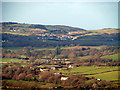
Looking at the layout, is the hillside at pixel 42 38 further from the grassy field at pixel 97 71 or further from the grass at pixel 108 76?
the grass at pixel 108 76

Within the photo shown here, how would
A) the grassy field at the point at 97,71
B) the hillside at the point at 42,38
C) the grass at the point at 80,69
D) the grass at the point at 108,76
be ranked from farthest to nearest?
the hillside at the point at 42,38 → the grass at the point at 80,69 → the grassy field at the point at 97,71 → the grass at the point at 108,76

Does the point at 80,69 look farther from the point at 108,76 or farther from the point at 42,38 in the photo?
the point at 42,38


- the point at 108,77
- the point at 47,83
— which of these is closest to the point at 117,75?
the point at 108,77

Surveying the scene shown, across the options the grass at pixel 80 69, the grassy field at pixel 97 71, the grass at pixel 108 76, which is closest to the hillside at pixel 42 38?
the grass at pixel 80 69

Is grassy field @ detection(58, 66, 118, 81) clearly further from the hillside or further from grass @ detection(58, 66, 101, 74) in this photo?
the hillside

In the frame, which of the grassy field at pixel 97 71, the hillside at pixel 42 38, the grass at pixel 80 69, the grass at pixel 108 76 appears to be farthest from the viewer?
the hillside at pixel 42 38

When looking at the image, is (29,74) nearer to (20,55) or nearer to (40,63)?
(40,63)

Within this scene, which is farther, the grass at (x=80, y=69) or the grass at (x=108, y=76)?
the grass at (x=80, y=69)

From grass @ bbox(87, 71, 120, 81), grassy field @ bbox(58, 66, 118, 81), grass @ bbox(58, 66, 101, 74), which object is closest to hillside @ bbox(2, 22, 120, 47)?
grass @ bbox(58, 66, 101, 74)

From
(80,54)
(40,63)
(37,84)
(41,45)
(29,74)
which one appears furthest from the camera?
(41,45)

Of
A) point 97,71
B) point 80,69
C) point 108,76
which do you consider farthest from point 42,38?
point 108,76

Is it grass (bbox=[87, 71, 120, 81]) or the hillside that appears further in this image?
the hillside
